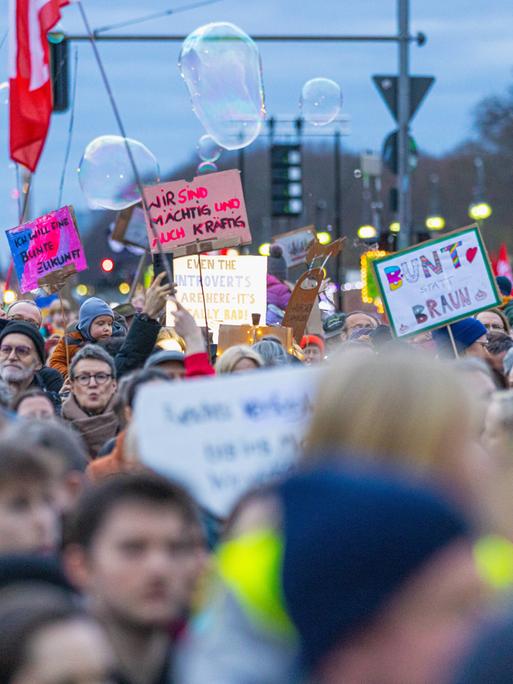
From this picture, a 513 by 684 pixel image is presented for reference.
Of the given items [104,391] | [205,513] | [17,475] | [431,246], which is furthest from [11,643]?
[431,246]

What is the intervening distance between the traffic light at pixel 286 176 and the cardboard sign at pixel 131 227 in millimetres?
9537

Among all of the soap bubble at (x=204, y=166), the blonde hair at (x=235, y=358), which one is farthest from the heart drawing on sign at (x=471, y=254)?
the soap bubble at (x=204, y=166)

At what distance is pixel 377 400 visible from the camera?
206cm

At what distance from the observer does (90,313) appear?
10.2 m

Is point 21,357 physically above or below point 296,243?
above

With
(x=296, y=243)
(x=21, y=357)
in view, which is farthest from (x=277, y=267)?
(x=21, y=357)

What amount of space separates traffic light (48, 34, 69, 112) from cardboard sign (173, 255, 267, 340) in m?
4.51

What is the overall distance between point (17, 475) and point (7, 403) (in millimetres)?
2934

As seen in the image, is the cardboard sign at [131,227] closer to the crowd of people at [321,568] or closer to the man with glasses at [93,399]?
the man with glasses at [93,399]

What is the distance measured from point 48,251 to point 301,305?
1.99 metres

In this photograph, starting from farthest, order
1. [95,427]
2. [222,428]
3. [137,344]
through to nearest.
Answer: [137,344] → [95,427] → [222,428]

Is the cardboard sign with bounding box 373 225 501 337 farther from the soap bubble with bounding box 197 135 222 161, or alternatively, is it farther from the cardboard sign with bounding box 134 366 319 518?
the soap bubble with bounding box 197 135 222 161

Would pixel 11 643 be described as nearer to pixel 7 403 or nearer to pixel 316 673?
pixel 316 673

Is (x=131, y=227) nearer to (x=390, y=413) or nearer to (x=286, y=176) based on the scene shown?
(x=286, y=176)
